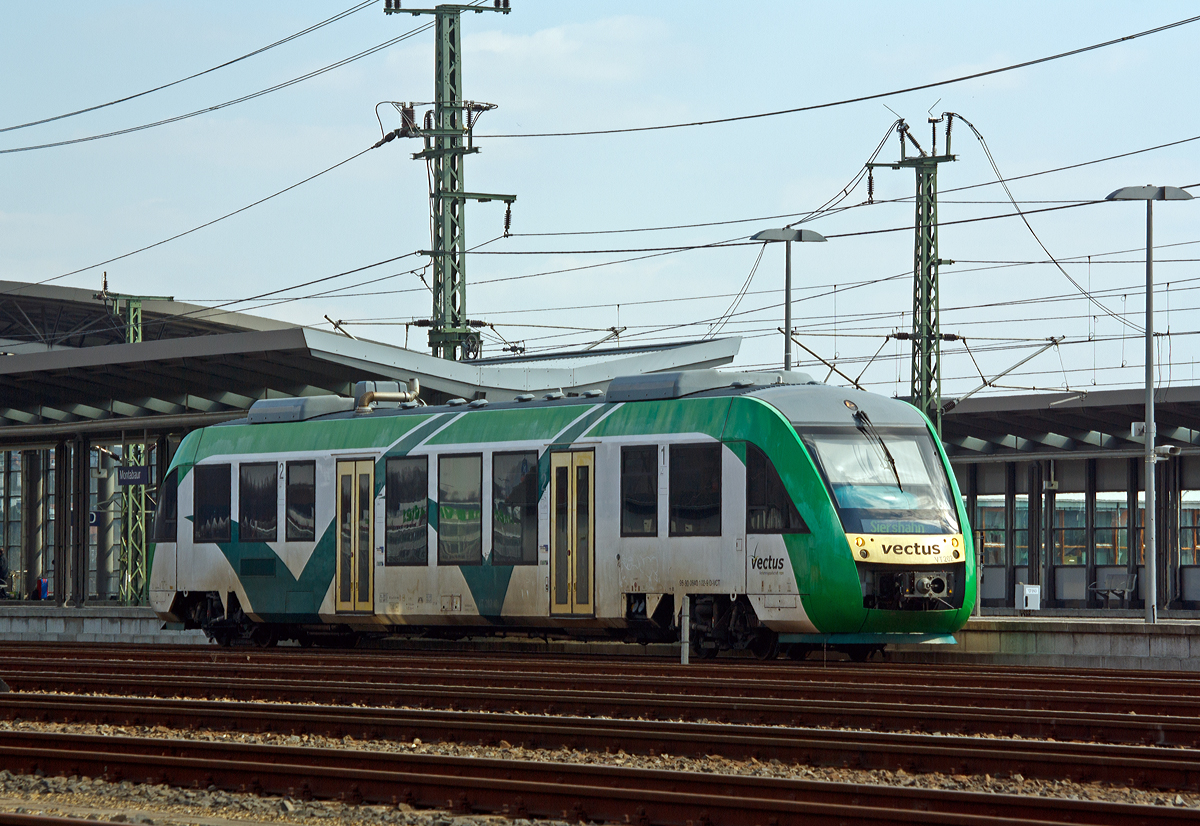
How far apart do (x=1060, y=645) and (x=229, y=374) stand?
1727cm

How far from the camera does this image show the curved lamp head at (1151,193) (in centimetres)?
2798

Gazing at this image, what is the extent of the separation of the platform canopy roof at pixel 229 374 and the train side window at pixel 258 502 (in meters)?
3.98

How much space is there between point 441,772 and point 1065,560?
41018 mm

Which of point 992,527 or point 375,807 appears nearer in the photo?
point 375,807

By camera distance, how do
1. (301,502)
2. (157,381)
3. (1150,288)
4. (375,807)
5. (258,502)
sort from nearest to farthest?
1. (375,807)
2. (301,502)
3. (258,502)
4. (1150,288)
5. (157,381)

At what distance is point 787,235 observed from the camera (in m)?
33.1

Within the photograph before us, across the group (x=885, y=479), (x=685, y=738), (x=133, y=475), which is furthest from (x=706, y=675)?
(x=133, y=475)

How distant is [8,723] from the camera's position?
46.5 feet

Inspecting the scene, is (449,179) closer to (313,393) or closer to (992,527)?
(313,393)

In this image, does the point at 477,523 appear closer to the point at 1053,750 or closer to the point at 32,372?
the point at 1053,750

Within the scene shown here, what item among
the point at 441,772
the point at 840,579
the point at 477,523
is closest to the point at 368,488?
the point at 477,523

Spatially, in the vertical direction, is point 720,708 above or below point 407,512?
below

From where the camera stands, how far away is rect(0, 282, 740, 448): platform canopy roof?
1130 inches

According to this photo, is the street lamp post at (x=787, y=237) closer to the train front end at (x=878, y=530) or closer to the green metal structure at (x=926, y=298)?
the green metal structure at (x=926, y=298)
